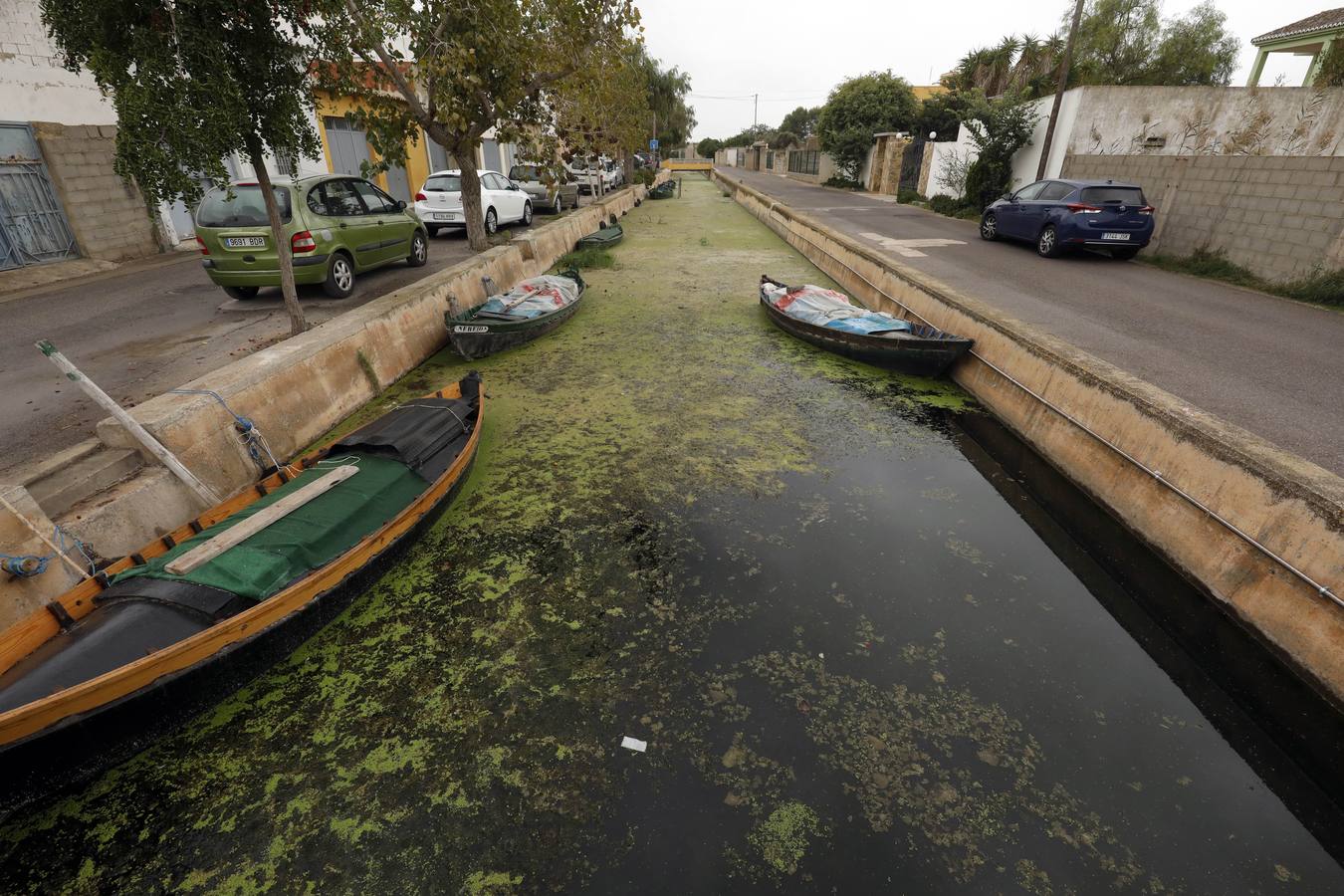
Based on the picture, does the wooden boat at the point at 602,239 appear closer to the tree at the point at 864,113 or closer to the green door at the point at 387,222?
the green door at the point at 387,222

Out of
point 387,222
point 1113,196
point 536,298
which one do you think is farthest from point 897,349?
point 387,222

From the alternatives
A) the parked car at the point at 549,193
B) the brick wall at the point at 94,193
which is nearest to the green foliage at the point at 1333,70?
the parked car at the point at 549,193

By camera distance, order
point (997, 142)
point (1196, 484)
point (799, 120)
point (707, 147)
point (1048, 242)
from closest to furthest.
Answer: point (1196, 484), point (1048, 242), point (997, 142), point (799, 120), point (707, 147)

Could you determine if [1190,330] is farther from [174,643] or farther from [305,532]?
[174,643]

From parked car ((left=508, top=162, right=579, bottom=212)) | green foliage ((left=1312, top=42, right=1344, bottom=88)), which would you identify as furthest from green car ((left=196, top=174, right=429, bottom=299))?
green foliage ((left=1312, top=42, right=1344, bottom=88))

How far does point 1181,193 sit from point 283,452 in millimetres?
15763

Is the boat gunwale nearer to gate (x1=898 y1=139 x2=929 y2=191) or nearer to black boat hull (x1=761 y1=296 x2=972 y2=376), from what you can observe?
black boat hull (x1=761 y1=296 x2=972 y2=376)

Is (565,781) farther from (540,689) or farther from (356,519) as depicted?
(356,519)

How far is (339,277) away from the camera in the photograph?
356 inches

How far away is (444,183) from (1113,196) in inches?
578

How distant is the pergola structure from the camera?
19.0 meters

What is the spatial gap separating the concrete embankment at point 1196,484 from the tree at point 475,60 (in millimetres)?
8238

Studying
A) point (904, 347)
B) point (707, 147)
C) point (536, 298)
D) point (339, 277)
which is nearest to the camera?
point (904, 347)

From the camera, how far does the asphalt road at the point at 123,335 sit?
529 centimetres
